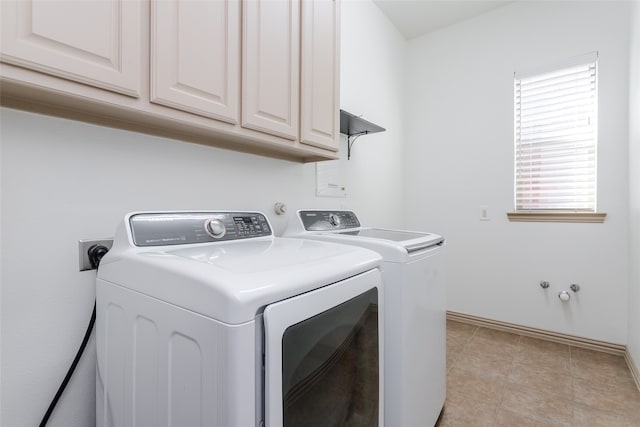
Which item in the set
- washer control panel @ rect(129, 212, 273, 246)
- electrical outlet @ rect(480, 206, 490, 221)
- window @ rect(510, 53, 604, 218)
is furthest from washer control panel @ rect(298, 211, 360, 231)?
window @ rect(510, 53, 604, 218)

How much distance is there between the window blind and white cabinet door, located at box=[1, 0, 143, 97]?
2842 millimetres

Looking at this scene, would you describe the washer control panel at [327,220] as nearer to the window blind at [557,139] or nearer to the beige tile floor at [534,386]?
the beige tile floor at [534,386]

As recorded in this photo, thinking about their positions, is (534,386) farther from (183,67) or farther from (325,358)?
(183,67)

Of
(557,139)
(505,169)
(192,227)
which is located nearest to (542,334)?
(505,169)

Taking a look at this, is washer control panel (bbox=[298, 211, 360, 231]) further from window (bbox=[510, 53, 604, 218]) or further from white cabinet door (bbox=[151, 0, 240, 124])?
window (bbox=[510, 53, 604, 218])

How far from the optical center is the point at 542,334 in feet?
8.13

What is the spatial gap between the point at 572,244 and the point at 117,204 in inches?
118

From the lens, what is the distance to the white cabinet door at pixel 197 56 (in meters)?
0.86

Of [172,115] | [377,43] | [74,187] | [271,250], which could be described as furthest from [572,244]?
[74,187]

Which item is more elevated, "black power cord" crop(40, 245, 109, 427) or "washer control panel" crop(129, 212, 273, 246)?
"washer control panel" crop(129, 212, 273, 246)

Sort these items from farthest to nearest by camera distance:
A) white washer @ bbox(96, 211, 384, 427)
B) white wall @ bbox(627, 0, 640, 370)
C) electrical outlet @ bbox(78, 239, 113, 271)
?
white wall @ bbox(627, 0, 640, 370)
electrical outlet @ bbox(78, 239, 113, 271)
white washer @ bbox(96, 211, 384, 427)

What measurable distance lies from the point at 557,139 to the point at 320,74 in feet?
7.04

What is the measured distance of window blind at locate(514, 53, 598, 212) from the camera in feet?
7.56

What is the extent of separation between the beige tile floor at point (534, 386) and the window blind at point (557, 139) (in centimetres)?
111
